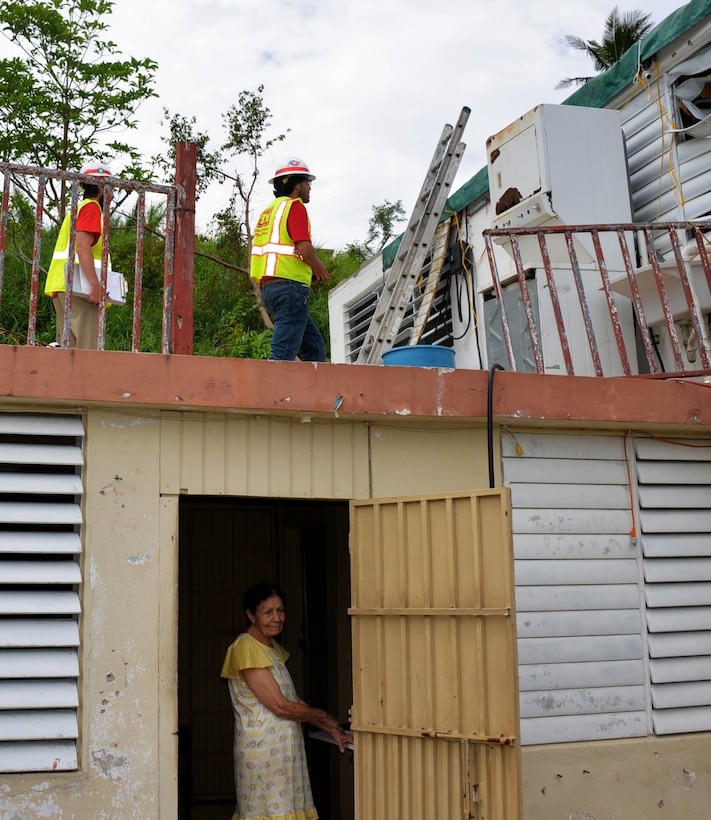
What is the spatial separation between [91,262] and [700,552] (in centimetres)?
415

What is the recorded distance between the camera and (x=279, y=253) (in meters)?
6.46

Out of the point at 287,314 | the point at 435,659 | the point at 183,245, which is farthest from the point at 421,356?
the point at 435,659

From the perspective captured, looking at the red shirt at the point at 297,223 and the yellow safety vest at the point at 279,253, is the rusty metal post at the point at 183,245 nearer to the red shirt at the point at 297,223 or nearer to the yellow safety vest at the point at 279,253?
the yellow safety vest at the point at 279,253

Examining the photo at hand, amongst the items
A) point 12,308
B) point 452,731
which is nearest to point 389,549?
point 452,731

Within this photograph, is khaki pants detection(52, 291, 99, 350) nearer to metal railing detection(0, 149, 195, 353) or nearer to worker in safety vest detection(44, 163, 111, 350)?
worker in safety vest detection(44, 163, 111, 350)

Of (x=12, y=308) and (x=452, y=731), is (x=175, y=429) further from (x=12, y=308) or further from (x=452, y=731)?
(x=12, y=308)

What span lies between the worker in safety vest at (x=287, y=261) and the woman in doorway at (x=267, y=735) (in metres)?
1.94

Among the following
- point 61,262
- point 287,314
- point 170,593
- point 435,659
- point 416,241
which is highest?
point 416,241

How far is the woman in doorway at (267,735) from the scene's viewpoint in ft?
17.5

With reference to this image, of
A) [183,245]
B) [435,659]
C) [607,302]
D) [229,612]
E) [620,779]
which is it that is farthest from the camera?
[229,612]

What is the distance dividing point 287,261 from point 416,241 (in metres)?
2.33

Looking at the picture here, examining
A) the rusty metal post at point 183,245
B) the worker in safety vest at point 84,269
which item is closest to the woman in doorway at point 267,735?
the rusty metal post at point 183,245

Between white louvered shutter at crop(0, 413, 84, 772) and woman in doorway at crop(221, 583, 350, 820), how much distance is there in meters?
0.96

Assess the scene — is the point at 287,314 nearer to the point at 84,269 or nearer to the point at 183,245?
the point at 183,245
